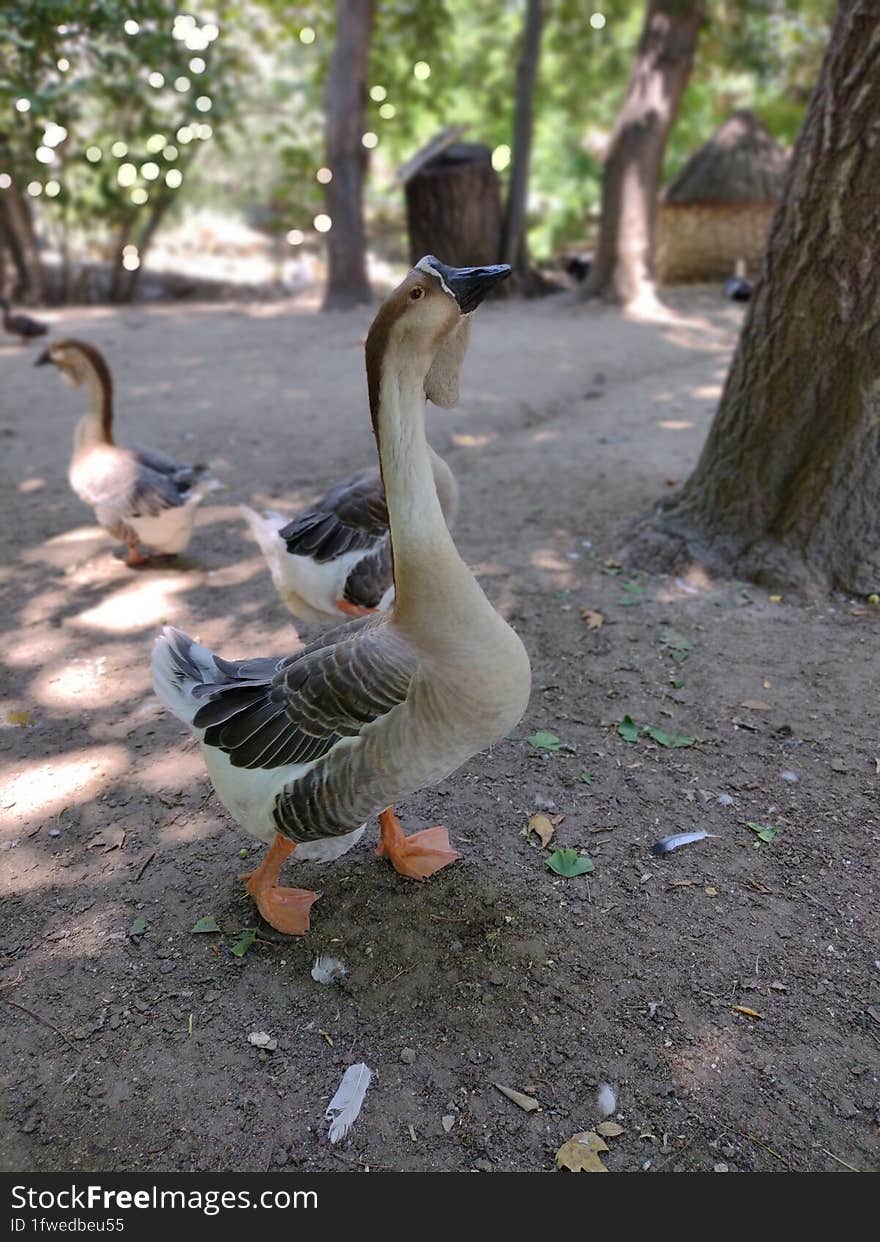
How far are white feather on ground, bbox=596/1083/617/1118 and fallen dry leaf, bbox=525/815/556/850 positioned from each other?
0.85 m

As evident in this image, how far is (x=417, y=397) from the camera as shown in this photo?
216cm

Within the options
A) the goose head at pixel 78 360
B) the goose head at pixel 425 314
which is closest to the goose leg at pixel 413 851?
the goose head at pixel 425 314

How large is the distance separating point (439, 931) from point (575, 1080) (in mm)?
583

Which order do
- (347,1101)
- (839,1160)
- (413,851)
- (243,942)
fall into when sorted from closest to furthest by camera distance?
1. (839,1160)
2. (347,1101)
3. (243,942)
4. (413,851)

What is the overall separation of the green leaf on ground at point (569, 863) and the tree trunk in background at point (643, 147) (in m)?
11.1

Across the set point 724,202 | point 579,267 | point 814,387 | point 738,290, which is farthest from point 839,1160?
point 724,202

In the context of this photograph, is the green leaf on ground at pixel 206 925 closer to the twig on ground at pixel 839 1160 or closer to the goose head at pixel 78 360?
the twig on ground at pixel 839 1160

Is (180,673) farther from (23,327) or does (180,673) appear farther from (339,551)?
(23,327)

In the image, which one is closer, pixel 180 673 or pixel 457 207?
pixel 180 673

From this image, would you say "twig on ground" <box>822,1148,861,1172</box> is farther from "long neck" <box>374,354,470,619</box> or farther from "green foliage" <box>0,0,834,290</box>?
"green foliage" <box>0,0,834,290</box>

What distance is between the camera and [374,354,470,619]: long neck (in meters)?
2.15

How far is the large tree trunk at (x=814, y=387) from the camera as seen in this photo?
357 centimetres

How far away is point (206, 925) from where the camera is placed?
8.32ft

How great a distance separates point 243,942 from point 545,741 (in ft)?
4.51
